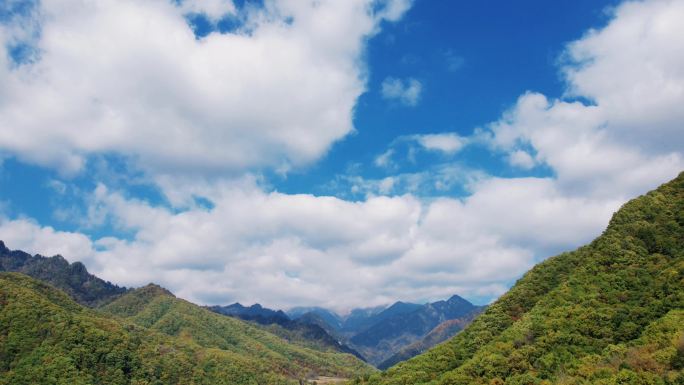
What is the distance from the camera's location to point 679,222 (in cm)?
11269

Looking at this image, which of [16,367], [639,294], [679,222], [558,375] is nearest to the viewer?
[558,375]

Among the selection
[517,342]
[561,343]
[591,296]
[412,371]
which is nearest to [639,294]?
[591,296]

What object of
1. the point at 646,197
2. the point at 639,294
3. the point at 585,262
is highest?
the point at 646,197

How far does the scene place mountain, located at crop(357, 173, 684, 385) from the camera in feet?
266

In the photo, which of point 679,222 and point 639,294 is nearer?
point 639,294

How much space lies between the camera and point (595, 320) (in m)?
99.4

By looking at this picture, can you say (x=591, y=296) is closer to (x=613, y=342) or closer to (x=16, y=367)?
(x=613, y=342)

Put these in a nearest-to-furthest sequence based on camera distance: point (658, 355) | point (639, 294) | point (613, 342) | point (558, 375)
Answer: point (658, 355), point (558, 375), point (613, 342), point (639, 294)

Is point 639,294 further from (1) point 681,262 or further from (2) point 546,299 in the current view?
(2) point 546,299

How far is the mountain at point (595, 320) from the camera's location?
8094 cm

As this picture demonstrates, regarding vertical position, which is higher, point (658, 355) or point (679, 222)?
point (679, 222)

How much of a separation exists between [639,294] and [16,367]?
206930 mm

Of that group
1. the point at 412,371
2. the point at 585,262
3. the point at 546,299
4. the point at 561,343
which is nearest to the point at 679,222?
the point at 585,262

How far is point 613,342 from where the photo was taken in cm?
9450
